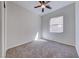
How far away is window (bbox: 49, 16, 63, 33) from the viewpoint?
5.59 m

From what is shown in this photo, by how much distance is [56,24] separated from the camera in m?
6.04

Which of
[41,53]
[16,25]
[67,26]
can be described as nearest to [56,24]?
[67,26]

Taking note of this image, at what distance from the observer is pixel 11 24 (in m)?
4.08

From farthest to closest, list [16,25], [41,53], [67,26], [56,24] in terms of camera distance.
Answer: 1. [56,24]
2. [67,26]
3. [16,25]
4. [41,53]

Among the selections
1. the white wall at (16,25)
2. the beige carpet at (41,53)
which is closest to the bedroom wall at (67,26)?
the beige carpet at (41,53)

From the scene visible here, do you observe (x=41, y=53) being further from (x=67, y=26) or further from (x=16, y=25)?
(x=67, y=26)

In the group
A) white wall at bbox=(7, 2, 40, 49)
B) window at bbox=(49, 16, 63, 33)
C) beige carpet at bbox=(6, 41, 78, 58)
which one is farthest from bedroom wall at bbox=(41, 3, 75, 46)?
white wall at bbox=(7, 2, 40, 49)

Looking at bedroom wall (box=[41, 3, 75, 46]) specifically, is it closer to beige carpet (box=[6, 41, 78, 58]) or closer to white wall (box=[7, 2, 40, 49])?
beige carpet (box=[6, 41, 78, 58])

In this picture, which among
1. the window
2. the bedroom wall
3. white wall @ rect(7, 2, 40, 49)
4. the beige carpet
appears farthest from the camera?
the window

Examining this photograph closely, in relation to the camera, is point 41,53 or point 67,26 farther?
point 67,26

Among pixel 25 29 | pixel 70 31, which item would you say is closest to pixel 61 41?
pixel 70 31

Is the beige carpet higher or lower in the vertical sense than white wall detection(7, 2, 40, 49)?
lower

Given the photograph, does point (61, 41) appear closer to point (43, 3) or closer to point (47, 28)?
point (47, 28)

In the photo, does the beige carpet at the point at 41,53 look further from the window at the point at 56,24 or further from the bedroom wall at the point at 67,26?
the window at the point at 56,24
